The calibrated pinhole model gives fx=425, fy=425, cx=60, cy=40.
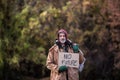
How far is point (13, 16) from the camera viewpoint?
20.3 m

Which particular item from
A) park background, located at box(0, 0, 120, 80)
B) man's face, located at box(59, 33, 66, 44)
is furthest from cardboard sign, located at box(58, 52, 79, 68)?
park background, located at box(0, 0, 120, 80)

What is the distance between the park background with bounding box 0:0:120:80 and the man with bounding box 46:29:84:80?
11.4m

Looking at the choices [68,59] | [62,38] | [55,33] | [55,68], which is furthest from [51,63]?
[55,33]

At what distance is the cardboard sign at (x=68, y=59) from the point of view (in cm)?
807

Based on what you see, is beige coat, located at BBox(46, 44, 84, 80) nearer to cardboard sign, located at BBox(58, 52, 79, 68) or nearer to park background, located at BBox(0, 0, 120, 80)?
cardboard sign, located at BBox(58, 52, 79, 68)

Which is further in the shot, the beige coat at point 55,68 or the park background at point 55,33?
the park background at point 55,33

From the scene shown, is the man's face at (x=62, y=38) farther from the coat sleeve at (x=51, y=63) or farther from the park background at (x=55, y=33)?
the park background at (x=55, y=33)

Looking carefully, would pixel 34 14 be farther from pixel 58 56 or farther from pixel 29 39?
pixel 58 56

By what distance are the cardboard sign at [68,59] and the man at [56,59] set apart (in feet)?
0.21

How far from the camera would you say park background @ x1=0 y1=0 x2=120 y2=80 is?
19875 mm

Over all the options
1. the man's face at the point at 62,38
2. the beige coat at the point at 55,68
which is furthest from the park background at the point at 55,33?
the man's face at the point at 62,38

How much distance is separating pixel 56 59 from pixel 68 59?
233mm

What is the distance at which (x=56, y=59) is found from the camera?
8.20 metres

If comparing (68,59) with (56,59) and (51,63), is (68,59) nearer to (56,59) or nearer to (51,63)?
(56,59)
